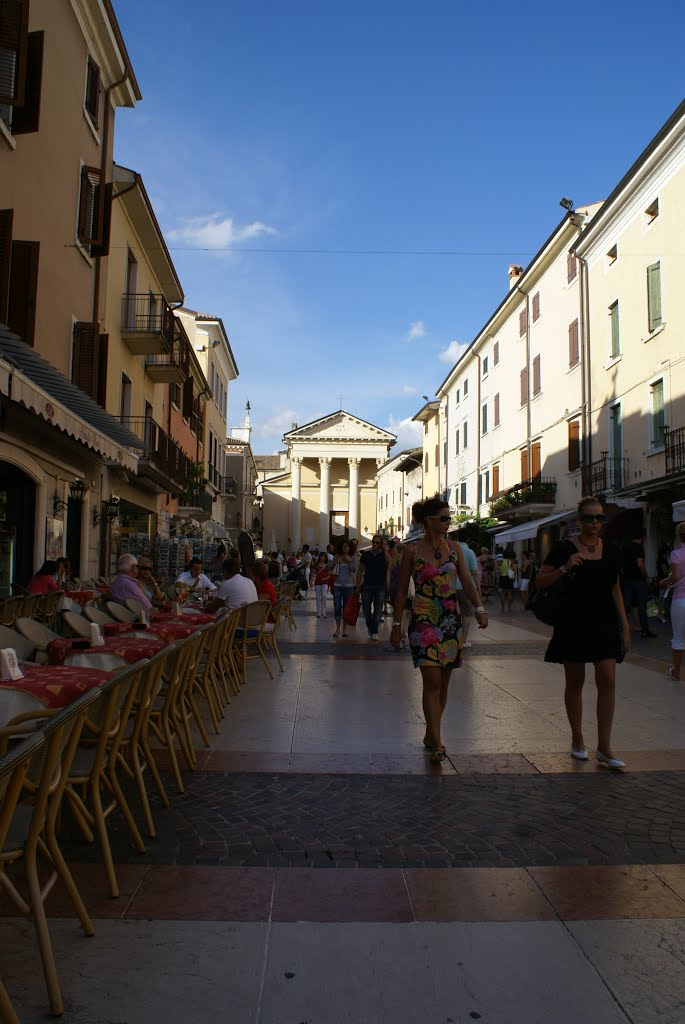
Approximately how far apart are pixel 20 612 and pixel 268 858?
6.25 metres

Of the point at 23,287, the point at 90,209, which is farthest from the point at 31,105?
the point at 90,209

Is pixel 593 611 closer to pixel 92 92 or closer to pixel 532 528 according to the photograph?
pixel 92 92

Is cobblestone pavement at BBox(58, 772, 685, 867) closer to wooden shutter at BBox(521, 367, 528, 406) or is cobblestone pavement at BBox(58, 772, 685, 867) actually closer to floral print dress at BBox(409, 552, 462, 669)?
floral print dress at BBox(409, 552, 462, 669)

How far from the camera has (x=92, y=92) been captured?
15.1 meters

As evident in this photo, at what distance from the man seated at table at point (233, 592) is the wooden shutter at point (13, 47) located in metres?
5.89

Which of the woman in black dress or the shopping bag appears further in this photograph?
the shopping bag

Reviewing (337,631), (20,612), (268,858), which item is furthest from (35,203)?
(268,858)

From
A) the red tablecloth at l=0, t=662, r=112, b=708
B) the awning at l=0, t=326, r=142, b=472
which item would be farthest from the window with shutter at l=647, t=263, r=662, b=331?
the red tablecloth at l=0, t=662, r=112, b=708

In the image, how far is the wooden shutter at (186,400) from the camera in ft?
Result: 85.6

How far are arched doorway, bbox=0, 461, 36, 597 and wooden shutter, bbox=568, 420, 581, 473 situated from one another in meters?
17.8

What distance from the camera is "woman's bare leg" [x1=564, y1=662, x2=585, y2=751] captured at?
5.10 meters

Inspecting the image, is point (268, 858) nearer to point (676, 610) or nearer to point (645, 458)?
point (676, 610)

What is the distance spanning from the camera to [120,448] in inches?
463

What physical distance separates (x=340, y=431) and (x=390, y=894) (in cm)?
6808
